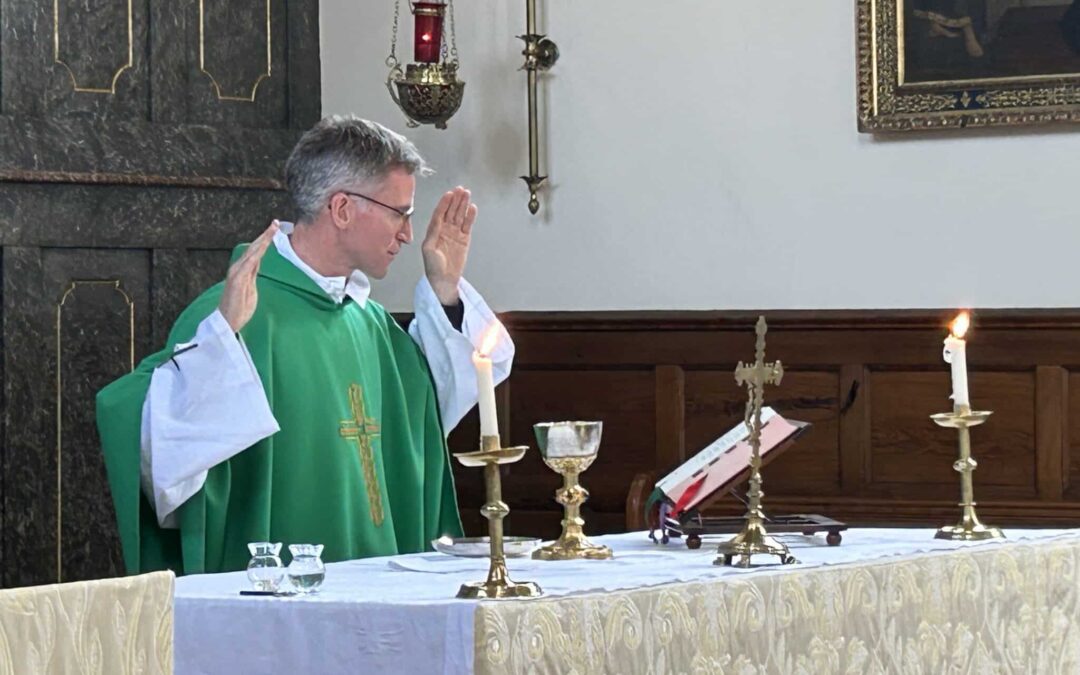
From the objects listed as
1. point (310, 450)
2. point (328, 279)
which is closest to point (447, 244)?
point (328, 279)

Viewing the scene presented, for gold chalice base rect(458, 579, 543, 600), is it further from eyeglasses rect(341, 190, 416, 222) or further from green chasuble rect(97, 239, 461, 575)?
eyeglasses rect(341, 190, 416, 222)

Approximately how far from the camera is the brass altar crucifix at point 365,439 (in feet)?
14.6

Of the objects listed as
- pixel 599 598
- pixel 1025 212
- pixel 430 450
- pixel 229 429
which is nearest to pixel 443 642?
pixel 599 598

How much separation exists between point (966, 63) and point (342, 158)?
2.35 metres

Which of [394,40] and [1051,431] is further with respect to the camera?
[394,40]

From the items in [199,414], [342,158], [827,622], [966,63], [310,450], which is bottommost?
[827,622]

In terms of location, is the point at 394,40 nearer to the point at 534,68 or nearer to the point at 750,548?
the point at 534,68

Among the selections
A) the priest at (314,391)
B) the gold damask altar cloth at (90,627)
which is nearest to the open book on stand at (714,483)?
the priest at (314,391)

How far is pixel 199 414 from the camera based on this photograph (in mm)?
3949

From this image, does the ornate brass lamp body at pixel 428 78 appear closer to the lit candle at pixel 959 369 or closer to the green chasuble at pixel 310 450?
the green chasuble at pixel 310 450

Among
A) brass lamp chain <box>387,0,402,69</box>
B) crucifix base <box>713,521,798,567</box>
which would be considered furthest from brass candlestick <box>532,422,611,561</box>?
brass lamp chain <box>387,0,402,69</box>

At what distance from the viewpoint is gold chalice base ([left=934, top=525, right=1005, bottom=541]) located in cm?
381

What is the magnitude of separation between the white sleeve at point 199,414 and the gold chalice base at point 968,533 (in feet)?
4.53

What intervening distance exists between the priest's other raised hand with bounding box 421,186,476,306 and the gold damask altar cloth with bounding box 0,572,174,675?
221 centimetres
